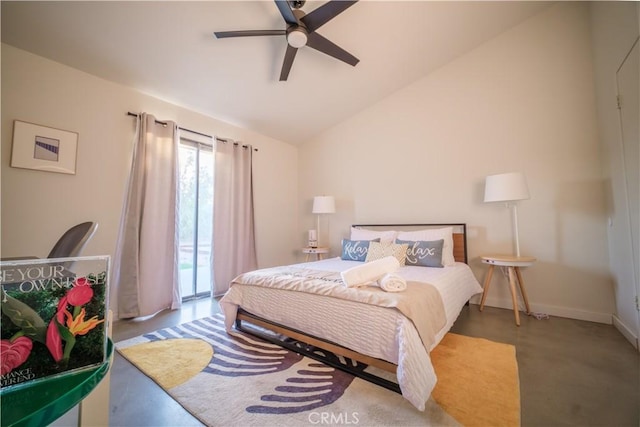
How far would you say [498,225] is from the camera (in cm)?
313

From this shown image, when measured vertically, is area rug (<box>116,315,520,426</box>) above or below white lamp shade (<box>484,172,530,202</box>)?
below

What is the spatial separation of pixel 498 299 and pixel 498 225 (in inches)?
35.7

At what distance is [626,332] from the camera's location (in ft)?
7.26

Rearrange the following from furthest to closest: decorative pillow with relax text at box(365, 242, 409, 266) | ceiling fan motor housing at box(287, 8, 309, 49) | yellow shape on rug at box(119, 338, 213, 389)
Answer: decorative pillow with relax text at box(365, 242, 409, 266) < ceiling fan motor housing at box(287, 8, 309, 49) < yellow shape on rug at box(119, 338, 213, 389)

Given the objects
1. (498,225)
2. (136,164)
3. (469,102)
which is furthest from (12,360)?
(469,102)

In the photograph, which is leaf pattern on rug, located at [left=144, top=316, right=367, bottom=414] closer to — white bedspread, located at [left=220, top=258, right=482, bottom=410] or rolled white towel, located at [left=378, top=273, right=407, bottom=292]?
white bedspread, located at [left=220, top=258, right=482, bottom=410]

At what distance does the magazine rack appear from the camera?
0.52 meters

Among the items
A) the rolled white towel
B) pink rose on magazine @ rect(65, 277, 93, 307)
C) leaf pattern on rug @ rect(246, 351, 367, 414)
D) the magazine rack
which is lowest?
leaf pattern on rug @ rect(246, 351, 367, 414)

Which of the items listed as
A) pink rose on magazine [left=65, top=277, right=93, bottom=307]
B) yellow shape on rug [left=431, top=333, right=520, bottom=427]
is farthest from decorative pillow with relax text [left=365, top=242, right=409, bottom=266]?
pink rose on magazine [left=65, top=277, right=93, bottom=307]

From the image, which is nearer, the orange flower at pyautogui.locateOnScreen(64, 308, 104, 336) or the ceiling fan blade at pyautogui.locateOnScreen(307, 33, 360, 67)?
the orange flower at pyautogui.locateOnScreen(64, 308, 104, 336)

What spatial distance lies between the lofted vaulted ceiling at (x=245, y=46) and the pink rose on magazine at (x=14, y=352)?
264 centimetres

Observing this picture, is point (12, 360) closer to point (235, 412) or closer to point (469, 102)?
point (235, 412)

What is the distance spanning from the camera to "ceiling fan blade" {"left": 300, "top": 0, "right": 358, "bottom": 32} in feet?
6.11

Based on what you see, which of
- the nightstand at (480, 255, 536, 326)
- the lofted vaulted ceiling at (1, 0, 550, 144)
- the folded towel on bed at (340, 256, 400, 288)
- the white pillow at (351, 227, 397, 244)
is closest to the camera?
the folded towel on bed at (340, 256, 400, 288)
